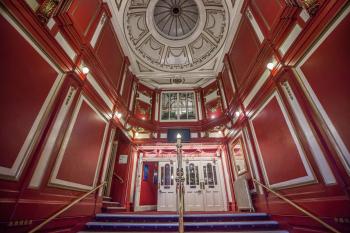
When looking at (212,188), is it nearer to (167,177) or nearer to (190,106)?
(167,177)

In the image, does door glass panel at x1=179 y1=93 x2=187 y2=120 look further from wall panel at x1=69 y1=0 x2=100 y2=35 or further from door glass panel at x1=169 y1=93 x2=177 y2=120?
wall panel at x1=69 y1=0 x2=100 y2=35

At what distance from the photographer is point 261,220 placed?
400 cm

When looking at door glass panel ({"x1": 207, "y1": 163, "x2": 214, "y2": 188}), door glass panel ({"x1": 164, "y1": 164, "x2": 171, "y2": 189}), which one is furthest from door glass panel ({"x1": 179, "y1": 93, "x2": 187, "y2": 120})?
door glass panel ({"x1": 207, "y1": 163, "x2": 214, "y2": 188})

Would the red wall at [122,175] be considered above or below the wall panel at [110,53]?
below

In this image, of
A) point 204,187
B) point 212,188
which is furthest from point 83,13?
point 212,188

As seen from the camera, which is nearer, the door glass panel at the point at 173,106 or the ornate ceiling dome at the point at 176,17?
the ornate ceiling dome at the point at 176,17

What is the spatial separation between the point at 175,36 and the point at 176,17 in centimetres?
86

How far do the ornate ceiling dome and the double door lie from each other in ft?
22.0

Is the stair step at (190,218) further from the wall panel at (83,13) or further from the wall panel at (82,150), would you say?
the wall panel at (83,13)

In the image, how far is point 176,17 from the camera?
808 centimetres

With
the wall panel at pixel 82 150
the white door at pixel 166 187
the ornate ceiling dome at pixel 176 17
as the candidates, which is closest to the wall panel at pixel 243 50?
the ornate ceiling dome at pixel 176 17

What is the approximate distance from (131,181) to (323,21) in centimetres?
754

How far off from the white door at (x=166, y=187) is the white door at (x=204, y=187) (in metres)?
0.63

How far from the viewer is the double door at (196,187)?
7086 millimetres
